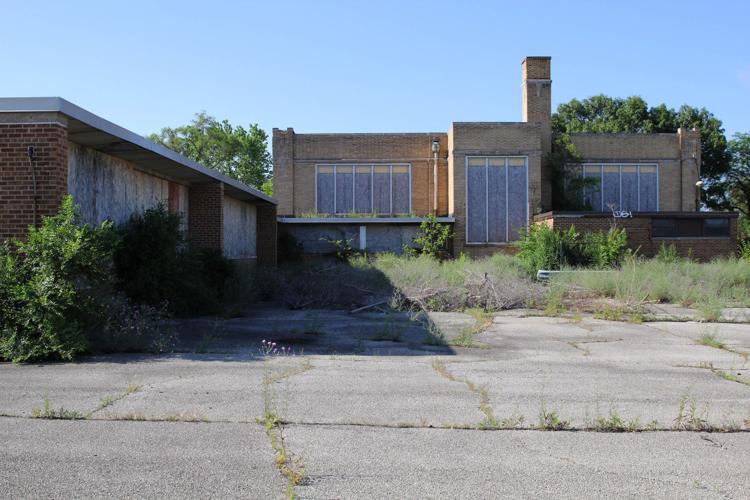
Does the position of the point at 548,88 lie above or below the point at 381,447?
above

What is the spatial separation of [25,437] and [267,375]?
9.65 feet

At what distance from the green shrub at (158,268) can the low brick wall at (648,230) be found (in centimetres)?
1668

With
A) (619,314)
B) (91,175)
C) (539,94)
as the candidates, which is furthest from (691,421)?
(539,94)

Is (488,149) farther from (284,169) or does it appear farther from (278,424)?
(278,424)

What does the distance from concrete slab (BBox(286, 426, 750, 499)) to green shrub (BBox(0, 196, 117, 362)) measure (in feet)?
15.9

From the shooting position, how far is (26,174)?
10.7 meters

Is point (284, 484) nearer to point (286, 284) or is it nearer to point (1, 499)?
point (1, 499)

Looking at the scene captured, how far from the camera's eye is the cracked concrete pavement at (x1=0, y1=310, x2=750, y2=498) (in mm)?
4625

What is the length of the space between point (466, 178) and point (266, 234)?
9687 mm

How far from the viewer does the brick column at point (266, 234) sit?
2807cm

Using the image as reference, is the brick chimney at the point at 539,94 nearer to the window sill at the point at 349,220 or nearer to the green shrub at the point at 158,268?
the window sill at the point at 349,220

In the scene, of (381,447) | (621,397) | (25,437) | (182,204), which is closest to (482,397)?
(621,397)

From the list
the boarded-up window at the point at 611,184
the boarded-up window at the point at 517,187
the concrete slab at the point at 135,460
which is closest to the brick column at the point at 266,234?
the boarded-up window at the point at 517,187

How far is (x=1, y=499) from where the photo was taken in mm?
4254
